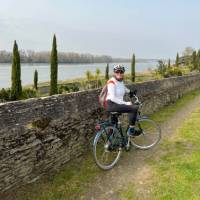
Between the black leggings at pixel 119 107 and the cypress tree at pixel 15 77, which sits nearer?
the black leggings at pixel 119 107

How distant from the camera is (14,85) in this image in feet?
84.4

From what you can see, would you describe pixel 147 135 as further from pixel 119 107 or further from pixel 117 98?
pixel 117 98

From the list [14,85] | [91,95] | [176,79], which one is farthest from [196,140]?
[14,85]

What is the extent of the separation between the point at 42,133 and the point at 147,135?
2713 millimetres

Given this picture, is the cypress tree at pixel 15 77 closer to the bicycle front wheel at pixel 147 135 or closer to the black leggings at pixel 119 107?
the bicycle front wheel at pixel 147 135

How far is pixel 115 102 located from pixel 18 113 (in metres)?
1.97

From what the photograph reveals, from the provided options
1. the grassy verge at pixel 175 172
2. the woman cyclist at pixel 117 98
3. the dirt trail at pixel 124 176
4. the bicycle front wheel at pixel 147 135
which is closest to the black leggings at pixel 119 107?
the woman cyclist at pixel 117 98

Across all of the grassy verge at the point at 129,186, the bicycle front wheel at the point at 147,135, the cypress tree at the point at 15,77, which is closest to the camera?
the grassy verge at the point at 129,186

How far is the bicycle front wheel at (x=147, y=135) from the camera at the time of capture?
6.87 m

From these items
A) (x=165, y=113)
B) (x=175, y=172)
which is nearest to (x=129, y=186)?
(x=175, y=172)

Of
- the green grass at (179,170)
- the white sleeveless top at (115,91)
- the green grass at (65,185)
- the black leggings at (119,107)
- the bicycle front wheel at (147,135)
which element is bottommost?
the green grass at (65,185)

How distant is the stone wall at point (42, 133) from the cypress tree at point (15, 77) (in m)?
19.3

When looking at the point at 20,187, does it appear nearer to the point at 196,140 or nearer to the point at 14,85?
the point at 196,140

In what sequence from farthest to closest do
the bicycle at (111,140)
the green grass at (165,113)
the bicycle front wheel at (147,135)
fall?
the green grass at (165,113), the bicycle front wheel at (147,135), the bicycle at (111,140)
